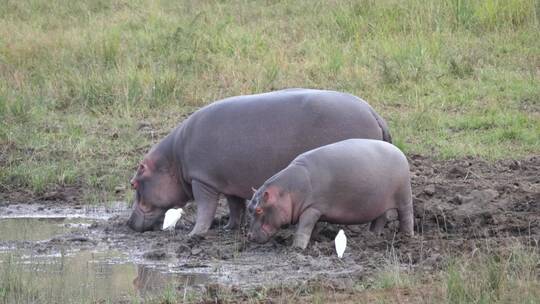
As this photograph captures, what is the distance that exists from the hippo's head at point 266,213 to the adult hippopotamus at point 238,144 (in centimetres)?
62

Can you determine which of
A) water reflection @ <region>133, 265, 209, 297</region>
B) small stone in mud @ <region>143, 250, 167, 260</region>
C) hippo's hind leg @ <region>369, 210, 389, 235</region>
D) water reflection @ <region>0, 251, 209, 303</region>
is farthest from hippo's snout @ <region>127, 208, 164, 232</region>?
hippo's hind leg @ <region>369, 210, 389, 235</region>

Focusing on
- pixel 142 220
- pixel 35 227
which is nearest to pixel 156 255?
pixel 142 220

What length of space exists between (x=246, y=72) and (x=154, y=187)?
161 inches

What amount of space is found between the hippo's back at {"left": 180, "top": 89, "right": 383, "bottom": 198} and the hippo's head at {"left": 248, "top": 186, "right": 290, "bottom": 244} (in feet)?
2.05

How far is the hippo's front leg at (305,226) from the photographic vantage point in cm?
703

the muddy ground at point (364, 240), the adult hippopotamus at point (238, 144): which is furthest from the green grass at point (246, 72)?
the adult hippopotamus at point (238, 144)

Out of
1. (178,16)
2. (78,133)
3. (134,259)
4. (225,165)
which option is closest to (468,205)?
(225,165)

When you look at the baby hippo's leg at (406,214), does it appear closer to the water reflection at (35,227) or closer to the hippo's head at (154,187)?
the hippo's head at (154,187)

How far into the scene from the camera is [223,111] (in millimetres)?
7887

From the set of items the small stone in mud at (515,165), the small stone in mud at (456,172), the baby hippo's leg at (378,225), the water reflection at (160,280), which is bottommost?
the small stone in mud at (515,165)

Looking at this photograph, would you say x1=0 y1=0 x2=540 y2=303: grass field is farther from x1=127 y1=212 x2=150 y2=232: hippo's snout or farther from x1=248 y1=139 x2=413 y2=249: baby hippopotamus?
x1=248 y1=139 x2=413 y2=249: baby hippopotamus

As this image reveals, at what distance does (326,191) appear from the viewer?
7.04 m

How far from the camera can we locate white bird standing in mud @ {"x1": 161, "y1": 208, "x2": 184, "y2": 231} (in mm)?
8070

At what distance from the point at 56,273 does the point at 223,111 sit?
68.3 inches
